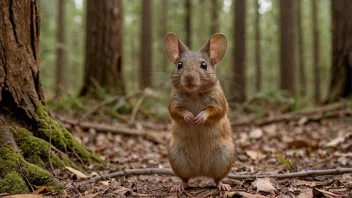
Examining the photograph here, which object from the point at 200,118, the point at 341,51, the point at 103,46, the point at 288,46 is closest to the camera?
the point at 200,118

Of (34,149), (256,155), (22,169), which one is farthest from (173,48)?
(256,155)

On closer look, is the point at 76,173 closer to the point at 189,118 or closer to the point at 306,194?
the point at 189,118

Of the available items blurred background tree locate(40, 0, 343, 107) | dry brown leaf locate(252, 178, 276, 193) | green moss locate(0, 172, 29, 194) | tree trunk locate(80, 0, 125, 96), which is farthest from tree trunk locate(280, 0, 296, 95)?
green moss locate(0, 172, 29, 194)

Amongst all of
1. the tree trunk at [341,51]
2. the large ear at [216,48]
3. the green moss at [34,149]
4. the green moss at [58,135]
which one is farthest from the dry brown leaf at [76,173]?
the tree trunk at [341,51]

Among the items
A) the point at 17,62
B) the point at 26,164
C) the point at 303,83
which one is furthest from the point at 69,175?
the point at 303,83

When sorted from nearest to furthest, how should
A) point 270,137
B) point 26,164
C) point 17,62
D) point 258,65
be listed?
point 26,164 → point 17,62 → point 270,137 → point 258,65

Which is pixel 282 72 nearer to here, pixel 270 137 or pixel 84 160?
pixel 270 137

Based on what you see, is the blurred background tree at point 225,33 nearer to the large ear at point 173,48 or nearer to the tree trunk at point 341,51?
the large ear at point 173,48

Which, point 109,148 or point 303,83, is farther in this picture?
point 303,83
